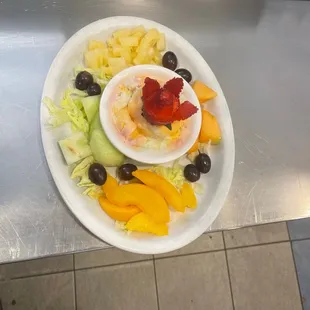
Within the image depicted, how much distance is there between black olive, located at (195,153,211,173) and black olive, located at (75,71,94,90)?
0.87 feet

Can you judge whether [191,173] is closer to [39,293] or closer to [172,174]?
[172,174]

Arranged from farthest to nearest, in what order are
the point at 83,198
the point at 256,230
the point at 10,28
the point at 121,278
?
the point at 256,230 < the point at 121,278 < the point at 10,28 < the point at 83,198

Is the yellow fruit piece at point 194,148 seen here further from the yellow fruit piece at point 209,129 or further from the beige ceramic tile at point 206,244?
the beige ceramic tile at point 206,244

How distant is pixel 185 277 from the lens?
4.43 feet

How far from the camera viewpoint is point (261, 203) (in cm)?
98

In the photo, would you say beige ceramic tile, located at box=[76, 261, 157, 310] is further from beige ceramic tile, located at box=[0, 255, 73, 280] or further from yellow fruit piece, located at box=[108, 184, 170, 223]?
yellow fruit piece, located at box=[108, 184, 170, 223]

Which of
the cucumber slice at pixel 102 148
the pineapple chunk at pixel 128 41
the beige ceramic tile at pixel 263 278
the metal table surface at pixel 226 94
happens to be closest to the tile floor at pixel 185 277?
the beige ceramic tile at pixel 263 278

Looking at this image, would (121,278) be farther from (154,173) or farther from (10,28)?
(10,28)

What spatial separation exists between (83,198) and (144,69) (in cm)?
27

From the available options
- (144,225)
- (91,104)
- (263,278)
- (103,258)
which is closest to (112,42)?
(91,104)

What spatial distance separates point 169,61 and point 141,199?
30cm

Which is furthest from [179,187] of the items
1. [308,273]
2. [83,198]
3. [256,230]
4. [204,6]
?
[308,273]

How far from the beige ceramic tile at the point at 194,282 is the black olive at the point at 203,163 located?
545mm

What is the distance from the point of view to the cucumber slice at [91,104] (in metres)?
0.84
